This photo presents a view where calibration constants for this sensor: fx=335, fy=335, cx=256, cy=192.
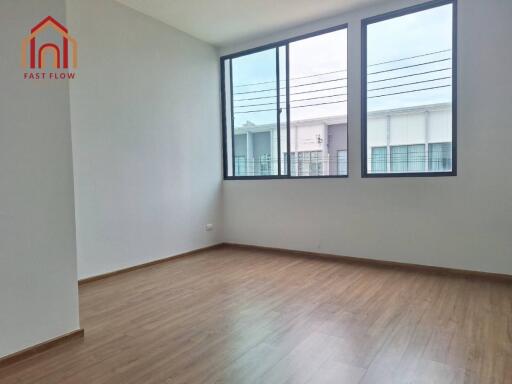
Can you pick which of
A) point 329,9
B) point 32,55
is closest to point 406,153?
point 329,9

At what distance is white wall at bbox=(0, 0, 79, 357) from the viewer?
6.48ft

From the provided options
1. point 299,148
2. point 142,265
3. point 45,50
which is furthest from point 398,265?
point 45,50

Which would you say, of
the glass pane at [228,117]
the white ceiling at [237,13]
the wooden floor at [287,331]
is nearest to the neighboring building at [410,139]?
the wooden floor at [287,331]

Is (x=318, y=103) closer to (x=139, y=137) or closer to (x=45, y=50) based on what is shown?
(x=139, y=137)

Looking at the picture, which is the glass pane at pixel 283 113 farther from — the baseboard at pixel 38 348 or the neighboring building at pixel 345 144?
the baseboard at pixel 38 348

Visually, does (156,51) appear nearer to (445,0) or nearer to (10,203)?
(10,203)

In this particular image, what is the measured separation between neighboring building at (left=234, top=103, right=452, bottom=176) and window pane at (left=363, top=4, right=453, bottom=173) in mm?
10

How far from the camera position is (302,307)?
2.77 m

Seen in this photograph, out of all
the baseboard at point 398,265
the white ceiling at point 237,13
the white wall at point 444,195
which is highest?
the white ceiling at point 237,13

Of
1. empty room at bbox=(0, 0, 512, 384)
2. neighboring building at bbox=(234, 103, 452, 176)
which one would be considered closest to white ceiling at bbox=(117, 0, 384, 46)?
empty room at bbox=(0, 0, 512, 384)

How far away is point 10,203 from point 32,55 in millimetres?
922

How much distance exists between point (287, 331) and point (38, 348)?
1.59 metres

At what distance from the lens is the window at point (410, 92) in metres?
3.67

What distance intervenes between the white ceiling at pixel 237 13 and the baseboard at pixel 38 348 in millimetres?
3414
